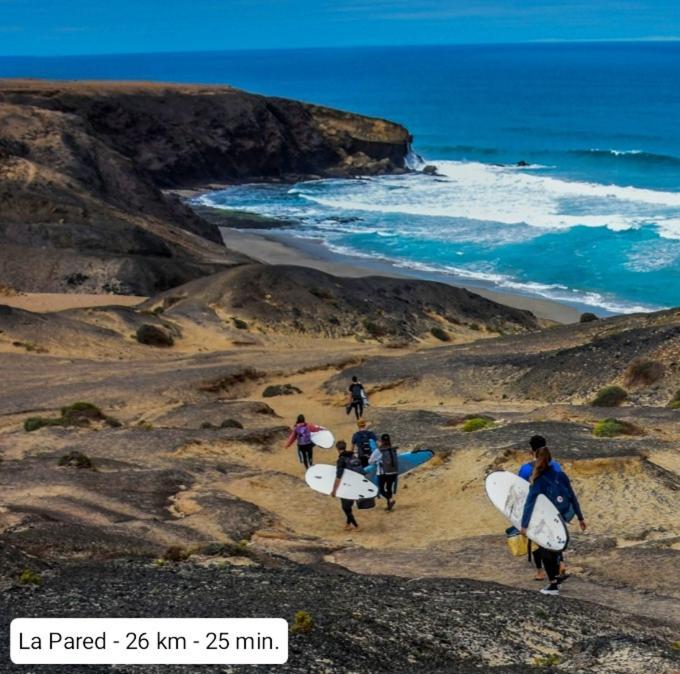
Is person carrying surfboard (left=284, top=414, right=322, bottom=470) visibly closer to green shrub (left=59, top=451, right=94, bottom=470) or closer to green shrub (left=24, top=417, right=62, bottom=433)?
green shrub (left=59, top=451, right=94, bottom=470)

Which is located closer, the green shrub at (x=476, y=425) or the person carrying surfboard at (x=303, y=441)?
the person carrying surfboard at (x=303, y=441)

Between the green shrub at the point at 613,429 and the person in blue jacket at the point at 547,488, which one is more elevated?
the green shrub at the point at 613,429

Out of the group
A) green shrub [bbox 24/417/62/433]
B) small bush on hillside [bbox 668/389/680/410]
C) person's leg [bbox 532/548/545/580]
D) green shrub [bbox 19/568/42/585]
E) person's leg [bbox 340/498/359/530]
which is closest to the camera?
green shrub [bbox 19/568/42/585]

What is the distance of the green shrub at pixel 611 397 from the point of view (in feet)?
89.1

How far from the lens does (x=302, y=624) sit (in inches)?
429

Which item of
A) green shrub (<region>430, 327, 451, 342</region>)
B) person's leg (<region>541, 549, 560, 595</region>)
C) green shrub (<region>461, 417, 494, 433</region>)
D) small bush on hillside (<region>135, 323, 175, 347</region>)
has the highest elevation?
green shrub (<region>430, 327, 451, 342</region>)

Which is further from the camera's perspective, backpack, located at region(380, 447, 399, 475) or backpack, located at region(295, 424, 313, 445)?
backpack, located at region(295, 424, 313, 445)

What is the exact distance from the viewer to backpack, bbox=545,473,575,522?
1270cm

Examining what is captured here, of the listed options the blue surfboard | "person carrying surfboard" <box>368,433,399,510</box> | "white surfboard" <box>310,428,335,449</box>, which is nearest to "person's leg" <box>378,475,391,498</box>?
"person carrying surfboard" <box>368,433,399,510</box>

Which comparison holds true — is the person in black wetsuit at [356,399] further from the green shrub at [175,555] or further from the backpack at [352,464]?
the green shrub at [175,555]

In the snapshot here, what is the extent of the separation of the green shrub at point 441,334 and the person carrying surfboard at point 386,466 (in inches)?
1006

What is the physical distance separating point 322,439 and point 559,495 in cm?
989

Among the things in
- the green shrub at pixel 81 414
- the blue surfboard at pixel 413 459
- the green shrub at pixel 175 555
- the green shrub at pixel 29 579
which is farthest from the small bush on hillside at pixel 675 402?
the green shrub at pixel 29 579

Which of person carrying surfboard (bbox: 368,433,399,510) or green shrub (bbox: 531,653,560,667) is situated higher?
person carrying surfboard (bbox: 368,433,399,510)
